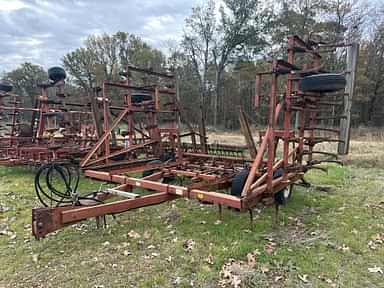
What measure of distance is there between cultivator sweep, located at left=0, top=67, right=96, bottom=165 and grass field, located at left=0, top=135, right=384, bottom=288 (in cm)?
192

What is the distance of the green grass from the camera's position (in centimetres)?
265

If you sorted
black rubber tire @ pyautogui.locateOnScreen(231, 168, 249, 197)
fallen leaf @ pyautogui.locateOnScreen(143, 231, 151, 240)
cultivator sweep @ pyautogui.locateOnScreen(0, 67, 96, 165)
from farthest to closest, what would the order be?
cultivator sweep @ pyautogui.locateOnScreen(0, 67, 96, 165) → black rubber tire @ pyautogui.locateOnScreen(231, 168, 249, 197) → fallen leaf @ pyautogui.locateOnScreen(143, 231, 151, 240)

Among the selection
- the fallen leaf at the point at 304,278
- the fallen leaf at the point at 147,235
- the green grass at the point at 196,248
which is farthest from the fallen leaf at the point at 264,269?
the fallen leaf at the point at 147,235

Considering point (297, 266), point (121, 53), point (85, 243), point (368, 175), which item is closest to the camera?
point (297, 266)

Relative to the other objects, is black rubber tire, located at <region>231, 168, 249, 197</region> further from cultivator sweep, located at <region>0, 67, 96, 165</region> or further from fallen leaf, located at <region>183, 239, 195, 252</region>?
cultivator sweep, located at <region>0, 67, 96, 165</region>

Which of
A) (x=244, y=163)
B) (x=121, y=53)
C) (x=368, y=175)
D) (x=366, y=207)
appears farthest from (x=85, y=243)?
(x=121, y=53)

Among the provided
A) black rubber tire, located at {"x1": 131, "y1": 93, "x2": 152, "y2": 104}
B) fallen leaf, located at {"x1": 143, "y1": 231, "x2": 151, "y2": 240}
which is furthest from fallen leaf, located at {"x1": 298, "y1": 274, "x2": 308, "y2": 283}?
black rubber tire, located at {"x1": 131, "y1": 93, "x2": 152, "y2": 104}

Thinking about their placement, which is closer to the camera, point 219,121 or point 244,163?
point 244,163

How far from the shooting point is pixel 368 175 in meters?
7.16

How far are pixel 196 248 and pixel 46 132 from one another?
21.1 feet

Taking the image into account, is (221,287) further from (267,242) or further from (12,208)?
(12,208)

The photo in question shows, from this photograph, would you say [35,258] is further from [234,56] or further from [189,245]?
[234,56]

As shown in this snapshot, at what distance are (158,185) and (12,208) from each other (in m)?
2.68

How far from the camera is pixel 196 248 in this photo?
10.5ft
